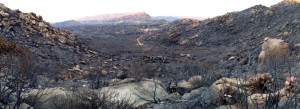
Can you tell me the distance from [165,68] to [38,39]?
10683 mm

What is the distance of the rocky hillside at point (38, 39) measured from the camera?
15086 mm

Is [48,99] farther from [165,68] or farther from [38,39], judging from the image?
[38,39]

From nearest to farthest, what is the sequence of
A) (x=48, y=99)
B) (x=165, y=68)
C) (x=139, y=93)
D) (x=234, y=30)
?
(x=48, y=99) → (x=139, y=93) → (x=165, y=68) → (x=234, y=30)

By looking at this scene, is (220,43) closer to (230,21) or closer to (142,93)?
(230,21)

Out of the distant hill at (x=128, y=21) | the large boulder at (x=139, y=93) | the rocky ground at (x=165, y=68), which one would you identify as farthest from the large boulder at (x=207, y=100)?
the distant hill at (x=128, y=21)

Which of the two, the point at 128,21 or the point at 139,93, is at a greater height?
the point at 139,93

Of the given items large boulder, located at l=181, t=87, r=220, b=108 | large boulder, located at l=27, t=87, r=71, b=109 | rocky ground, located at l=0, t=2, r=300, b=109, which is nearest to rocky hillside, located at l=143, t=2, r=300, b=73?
rocky ground, located at l=0, t=2, r=300, b=109

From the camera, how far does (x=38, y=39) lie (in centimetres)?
1780

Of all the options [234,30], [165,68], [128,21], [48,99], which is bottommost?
[165,68]

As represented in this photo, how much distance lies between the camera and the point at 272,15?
81.8 ft

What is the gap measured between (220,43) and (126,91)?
2105 centimetres

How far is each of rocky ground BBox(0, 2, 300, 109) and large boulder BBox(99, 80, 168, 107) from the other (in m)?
0.02

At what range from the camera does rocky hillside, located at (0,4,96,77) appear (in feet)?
49.5

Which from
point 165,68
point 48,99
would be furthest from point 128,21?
point 48,99
